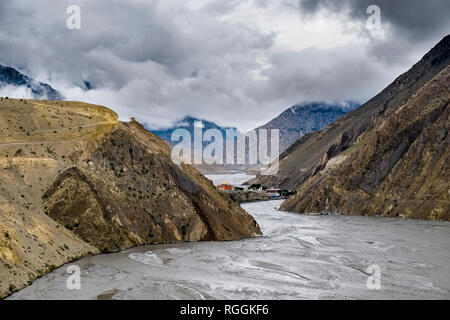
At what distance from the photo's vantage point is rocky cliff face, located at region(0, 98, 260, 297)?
32.5 meters

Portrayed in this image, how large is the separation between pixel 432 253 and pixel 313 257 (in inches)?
463

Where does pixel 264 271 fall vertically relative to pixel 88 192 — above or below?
below

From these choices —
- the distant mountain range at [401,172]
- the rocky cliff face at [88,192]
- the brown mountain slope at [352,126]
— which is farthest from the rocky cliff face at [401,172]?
the rocky cliff face at [88,192]

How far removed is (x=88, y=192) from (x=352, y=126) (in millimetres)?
133469

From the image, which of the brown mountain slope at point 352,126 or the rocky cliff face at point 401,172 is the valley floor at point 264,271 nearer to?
the rocky cliff face at point 401,172

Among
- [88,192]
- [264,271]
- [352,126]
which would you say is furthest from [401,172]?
[352,126]

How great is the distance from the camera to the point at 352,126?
158m

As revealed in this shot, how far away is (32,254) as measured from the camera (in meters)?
29.0

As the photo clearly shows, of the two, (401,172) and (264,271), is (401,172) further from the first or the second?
(264,271)

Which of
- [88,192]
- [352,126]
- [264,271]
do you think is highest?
[352,126]

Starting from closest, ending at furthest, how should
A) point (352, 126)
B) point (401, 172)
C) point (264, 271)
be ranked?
point (264, 271) → point (401, 172) → point (352, 126)

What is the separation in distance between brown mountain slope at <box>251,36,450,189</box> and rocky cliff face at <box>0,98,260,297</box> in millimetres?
95975

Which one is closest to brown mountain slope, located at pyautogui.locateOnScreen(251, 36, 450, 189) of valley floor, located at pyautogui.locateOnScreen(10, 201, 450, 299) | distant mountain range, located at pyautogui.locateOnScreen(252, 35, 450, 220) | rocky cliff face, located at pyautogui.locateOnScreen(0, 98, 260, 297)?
distant mountain range, located at pyautogui.locateOnScreen(252, 35, 450, 220)

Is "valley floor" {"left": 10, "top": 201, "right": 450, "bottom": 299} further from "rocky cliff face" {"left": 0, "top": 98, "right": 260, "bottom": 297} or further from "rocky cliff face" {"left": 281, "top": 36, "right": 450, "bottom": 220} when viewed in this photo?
"rocky cliff face" {"left": 281, "top": 36, "right": 450, "bottom": 220}
